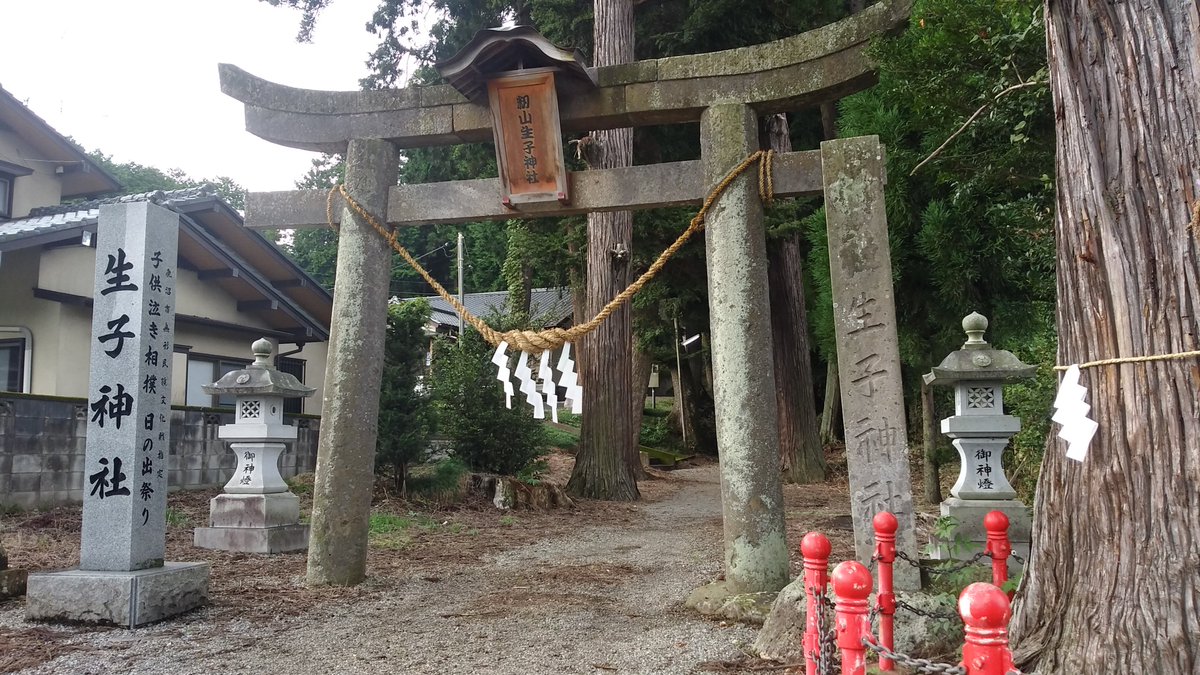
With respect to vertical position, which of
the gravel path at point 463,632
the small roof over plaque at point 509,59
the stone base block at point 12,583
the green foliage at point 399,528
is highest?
the small roof over plaque at point 509,59

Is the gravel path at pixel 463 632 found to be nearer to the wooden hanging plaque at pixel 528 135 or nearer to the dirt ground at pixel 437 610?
the dirt ground at pixel 437 610

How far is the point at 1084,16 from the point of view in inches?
125

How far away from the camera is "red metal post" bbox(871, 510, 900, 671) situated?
3467 mm

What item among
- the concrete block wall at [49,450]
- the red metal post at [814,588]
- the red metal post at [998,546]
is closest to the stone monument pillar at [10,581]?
the concrete block wall at [49,450]

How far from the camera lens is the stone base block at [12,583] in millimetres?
5695

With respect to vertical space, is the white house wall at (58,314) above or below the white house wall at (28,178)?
below

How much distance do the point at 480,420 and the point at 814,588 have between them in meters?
10.6

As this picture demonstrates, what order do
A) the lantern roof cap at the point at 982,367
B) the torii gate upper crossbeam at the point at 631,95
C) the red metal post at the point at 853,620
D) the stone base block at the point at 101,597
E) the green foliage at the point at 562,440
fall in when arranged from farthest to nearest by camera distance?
the green foliage at the point at 562,440
the lantern roof cap at the point at 982,367
the torii gate upper crossbeam at the point at 631,95
the stone base block at the point at 101,597
the red metal post at the point at 853,620

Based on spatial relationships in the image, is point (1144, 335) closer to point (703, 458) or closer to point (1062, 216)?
point (1062, 216)

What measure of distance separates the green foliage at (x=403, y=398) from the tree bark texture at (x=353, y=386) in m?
5.16

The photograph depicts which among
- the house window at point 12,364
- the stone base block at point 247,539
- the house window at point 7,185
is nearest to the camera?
the stone base block at point 247,539

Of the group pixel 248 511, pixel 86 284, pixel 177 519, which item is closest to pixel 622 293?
pixel 248 511

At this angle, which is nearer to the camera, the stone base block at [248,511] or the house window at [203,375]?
the stone base block at [248,511]

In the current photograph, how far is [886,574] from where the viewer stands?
362 cm
